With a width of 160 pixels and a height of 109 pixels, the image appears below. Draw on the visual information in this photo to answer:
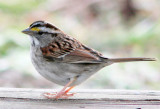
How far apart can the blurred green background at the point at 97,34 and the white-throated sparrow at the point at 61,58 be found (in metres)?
1.55

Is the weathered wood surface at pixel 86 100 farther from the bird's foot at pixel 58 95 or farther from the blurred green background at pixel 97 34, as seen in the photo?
the blurred green background at pixel 97 34

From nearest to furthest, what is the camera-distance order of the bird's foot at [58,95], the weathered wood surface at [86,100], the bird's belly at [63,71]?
1. the weathered wood surface at [86,100]
2. the bird's foot at [58,95]
3. the bird's belly at [63,71]

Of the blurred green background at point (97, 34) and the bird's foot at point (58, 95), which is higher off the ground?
the blurred green background at point (97, 34)

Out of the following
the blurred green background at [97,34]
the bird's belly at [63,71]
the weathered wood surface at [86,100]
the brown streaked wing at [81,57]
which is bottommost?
the weathered wood surface at [86,100]

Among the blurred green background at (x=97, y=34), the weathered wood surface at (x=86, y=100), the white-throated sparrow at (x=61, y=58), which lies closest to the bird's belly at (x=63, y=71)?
the white-throated sparrow at (x=61, y=58)

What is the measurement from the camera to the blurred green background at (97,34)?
5.72 m

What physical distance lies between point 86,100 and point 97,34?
4298 mm

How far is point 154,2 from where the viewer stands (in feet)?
29.2

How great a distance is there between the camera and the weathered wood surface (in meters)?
3.36

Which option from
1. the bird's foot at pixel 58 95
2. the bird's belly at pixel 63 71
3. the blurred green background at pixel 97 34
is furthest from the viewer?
the blurred green background at pixel 97 34

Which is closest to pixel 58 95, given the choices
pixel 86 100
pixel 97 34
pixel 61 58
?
pixel 86 100

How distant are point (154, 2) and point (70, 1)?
5.68ft

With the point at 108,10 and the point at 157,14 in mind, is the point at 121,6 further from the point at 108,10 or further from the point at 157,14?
the point at 157,14

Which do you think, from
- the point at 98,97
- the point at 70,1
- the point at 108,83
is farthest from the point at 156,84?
the point at 70,1
